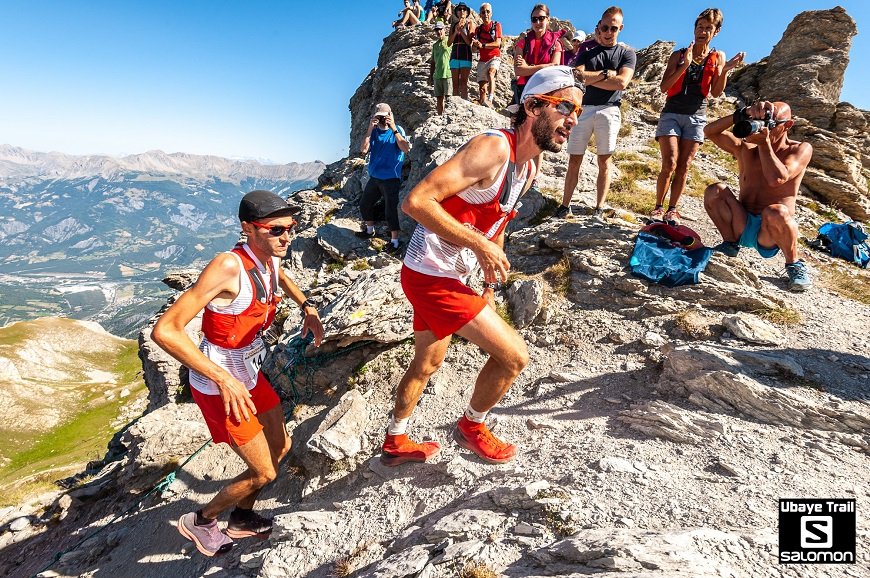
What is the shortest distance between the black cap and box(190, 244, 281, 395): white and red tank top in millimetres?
380

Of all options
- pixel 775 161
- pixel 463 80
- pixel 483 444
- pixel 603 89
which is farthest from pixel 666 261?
pixel 463 80

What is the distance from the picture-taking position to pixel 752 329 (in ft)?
20.1

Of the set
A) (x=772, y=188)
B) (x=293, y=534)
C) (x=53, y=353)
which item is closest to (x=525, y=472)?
(x=293, y=534)

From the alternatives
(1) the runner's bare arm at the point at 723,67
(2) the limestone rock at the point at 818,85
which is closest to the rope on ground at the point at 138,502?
(1) the runner's bare arm at the point at 723,67

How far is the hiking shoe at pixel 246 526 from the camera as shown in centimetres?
500

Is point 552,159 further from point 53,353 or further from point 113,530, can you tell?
point 53,353

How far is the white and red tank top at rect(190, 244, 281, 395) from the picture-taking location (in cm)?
436

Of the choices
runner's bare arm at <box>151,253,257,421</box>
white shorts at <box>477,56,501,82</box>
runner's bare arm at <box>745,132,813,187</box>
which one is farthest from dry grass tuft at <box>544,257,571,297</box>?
white shorts at <box>477,56,501,82</box>

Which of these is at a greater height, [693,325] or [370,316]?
[370,316]

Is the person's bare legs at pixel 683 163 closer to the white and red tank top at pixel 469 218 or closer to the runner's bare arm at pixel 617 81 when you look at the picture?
the runner's bare arm at pixel 617 81

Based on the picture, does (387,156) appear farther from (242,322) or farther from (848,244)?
(848,244)

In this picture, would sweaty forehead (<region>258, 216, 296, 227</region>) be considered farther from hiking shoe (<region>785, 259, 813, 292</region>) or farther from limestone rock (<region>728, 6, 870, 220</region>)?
limestone rock (<region>728, 6, 870, 220</region>)

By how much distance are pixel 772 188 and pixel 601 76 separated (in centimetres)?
373

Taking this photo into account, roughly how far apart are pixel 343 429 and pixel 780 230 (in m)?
8.12
